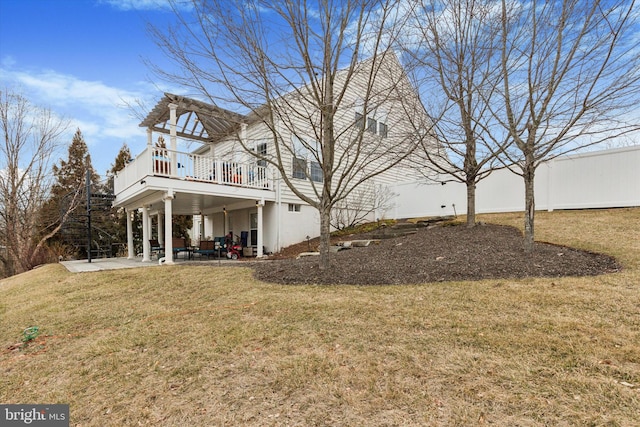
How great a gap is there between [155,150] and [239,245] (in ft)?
16.9

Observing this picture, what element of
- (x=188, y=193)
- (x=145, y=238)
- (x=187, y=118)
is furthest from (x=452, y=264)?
(x=145, y=238)

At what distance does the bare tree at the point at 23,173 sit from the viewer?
15.0m

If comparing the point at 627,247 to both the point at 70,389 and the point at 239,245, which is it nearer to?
the point at 70,389

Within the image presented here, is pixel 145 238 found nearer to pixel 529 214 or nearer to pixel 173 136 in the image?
pixel 173 136

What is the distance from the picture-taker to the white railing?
31.0ft

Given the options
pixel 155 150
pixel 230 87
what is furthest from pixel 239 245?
pixel 230 87

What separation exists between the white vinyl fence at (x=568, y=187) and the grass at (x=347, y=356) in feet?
17.5

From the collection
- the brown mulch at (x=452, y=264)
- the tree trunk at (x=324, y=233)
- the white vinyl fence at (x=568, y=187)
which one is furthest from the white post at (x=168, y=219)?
the white vinyl fence at (x=568, y=187)

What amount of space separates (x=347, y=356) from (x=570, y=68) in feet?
20.2

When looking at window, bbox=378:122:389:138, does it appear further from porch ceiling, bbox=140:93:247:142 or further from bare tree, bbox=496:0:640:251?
porch ceiling, bbox=140:93:247:142

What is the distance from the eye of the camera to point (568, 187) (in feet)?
33.2

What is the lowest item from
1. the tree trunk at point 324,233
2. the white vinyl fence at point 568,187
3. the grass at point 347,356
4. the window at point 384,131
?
the grass at point 347,356

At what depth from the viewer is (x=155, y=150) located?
9.23 m

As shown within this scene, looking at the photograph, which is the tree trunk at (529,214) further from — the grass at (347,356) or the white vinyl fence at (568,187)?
the white vinyl fence at (568,187)
